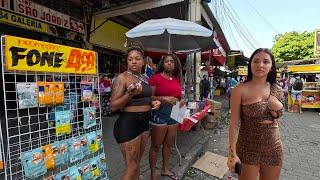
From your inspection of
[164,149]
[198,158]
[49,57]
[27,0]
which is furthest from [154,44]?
[49,57]

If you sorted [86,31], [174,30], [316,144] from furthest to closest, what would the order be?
[86,31] → [316,144] → [174,30]

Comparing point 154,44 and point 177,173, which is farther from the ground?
point 154,44

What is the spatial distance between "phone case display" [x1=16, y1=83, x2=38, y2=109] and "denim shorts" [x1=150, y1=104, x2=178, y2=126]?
1790mm

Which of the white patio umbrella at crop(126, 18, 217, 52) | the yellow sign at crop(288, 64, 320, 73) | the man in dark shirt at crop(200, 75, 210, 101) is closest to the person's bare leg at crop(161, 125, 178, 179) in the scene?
the white patio umbrella at crop(126, 18, 217, 52)

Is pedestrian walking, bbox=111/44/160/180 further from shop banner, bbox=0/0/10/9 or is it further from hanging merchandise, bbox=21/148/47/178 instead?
shop banner, bbox=0/0/10/9

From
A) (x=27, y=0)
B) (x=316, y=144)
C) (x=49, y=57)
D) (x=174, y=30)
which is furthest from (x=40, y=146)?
(x=316, y=144)

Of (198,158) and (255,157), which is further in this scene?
(198,158)

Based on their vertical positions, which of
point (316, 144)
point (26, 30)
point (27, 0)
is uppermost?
point (27, 0)

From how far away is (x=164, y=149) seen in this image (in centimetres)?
427

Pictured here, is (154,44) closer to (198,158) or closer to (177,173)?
(198,158)

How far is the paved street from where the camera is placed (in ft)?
17.0

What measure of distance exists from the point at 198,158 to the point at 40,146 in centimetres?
381

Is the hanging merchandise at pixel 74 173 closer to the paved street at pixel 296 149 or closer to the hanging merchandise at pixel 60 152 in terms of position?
the hanging merchandise at pixel 60 152

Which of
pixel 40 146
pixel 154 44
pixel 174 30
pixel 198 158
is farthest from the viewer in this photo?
pixel 154 44
